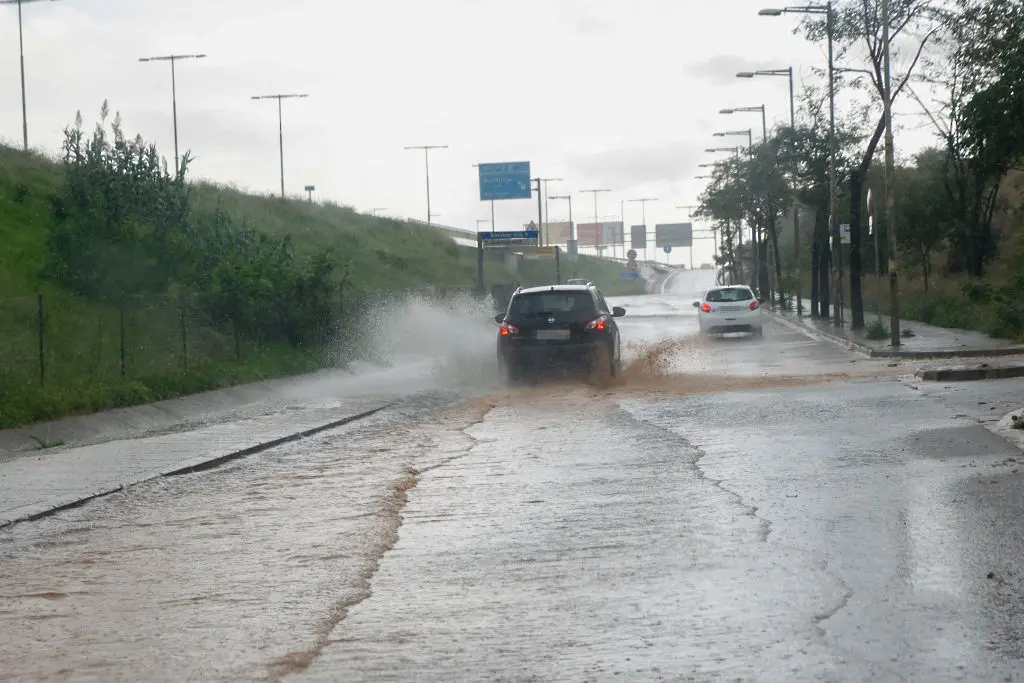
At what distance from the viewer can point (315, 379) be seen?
1030 inches

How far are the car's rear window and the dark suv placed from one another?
20547mm

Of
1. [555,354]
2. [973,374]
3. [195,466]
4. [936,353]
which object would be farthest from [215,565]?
[936,353]

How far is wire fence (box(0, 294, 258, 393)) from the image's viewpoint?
66.5ft

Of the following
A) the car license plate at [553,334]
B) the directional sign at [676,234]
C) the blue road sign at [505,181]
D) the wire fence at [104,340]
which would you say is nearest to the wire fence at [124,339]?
the wire fence at [104,340]

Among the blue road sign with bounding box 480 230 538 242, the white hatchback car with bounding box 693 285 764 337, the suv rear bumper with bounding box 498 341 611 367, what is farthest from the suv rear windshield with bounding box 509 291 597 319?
the blue road sign with bounding box 480 230 538 242

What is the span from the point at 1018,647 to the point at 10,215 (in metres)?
38.6

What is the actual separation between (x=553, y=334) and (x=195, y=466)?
29.6 ft

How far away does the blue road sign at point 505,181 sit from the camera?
7594 centimetres

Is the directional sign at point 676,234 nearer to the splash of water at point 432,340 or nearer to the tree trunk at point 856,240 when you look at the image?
the splash of water at point 432,340

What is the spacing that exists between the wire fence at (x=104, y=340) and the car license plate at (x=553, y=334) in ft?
18.5

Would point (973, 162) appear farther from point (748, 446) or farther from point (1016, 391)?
point (748, 446)

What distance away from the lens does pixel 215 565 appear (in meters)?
8.04

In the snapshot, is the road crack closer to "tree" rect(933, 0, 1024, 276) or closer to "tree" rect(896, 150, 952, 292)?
"tree" rect(933, 0, 1024, 276)

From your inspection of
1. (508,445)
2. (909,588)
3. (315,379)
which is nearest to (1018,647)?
(909,588)
